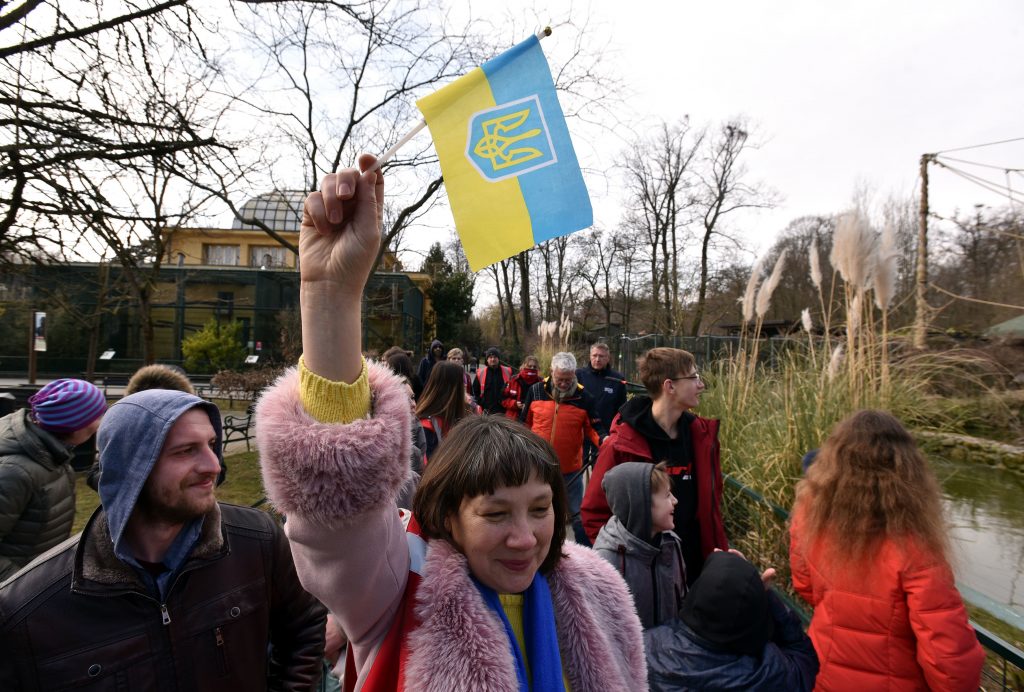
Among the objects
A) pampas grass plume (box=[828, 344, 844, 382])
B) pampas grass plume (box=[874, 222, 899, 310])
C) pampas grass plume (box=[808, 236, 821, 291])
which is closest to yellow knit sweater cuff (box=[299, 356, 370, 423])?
pampas grass plume (box=[828, 344, 844, 382])

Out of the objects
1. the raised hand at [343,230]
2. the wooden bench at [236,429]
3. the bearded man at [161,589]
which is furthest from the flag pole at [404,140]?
the wooden bench at [236,429]

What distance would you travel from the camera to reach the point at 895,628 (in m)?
2.09

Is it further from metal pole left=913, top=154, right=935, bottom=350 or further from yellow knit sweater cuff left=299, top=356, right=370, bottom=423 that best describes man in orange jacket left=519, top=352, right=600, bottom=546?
yellow knit sweater cuff left=299, top=356, right=370, bottom=423

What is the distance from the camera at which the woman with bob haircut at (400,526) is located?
1061mm

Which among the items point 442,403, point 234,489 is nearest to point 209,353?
point 234,489

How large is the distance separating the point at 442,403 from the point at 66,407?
2.30 m

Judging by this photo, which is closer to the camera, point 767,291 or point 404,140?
point 404,140

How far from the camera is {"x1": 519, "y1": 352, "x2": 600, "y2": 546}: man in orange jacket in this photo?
542 centimetres

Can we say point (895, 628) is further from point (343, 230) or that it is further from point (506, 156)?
point (343, 230)

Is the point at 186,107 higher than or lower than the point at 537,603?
higher

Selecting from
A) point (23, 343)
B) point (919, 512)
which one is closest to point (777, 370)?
point (919, 512)

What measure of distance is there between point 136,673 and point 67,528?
4.70ft

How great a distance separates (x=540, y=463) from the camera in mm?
1410

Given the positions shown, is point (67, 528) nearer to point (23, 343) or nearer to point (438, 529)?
point (438, 529)
